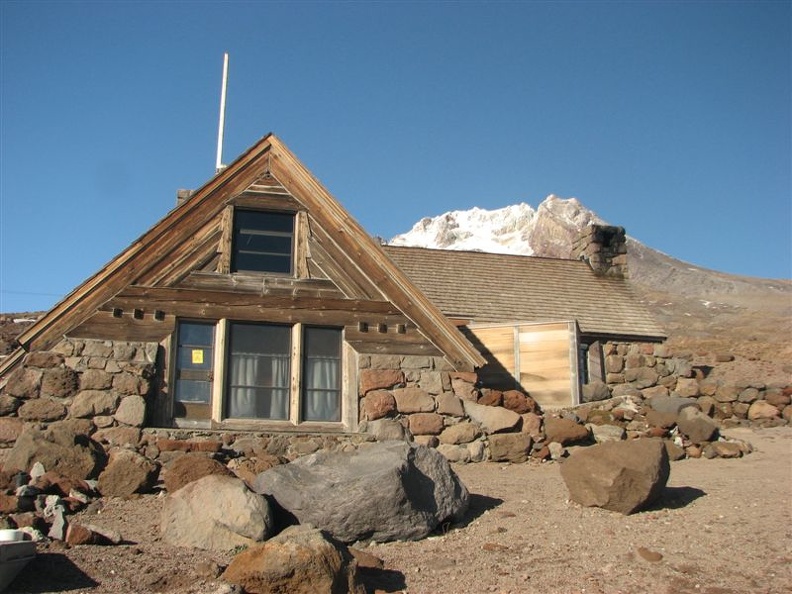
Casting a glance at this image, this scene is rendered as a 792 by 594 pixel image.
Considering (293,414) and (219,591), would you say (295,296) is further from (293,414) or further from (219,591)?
(219,591)

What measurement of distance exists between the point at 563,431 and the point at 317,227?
5256mm

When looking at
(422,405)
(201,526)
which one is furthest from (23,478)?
(422,405)

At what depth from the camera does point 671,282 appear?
64.0 meters

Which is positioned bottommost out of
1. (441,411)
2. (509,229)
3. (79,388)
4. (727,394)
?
(441,411)

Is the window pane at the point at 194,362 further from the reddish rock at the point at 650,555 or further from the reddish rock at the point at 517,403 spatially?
the reddish rock at the point at 650,555

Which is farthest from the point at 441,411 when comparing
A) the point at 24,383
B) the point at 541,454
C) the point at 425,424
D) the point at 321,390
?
the point at 24,383

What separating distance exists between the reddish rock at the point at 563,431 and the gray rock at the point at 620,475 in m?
3.55

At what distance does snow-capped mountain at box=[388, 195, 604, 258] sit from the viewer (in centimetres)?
8650

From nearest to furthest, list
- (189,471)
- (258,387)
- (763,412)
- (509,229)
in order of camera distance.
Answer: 1. (189,471)
2. (258,387)
3. (763,412)
4. (509,229)

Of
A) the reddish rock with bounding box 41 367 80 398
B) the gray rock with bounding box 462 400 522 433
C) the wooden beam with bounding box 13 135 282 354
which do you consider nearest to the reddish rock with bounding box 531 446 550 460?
the gray rock with bounding box 462 400 522 433

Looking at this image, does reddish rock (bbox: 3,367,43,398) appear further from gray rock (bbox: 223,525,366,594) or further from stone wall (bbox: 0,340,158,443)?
gray rock (bbox: 223,525,366,594)

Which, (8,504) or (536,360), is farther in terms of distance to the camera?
(536,360)

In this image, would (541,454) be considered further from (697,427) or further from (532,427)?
(697,427)

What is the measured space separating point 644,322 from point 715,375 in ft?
8.06
